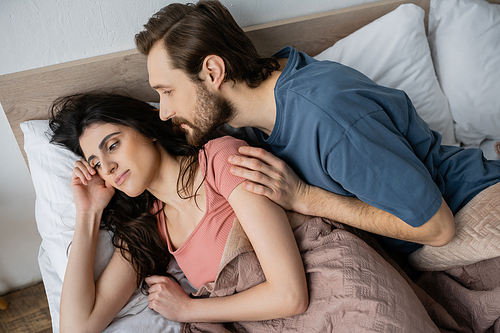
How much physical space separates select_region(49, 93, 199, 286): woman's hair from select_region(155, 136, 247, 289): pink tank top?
94 millimetres

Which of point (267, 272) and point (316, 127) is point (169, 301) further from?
point (316, 127)

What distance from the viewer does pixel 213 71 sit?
1.11m

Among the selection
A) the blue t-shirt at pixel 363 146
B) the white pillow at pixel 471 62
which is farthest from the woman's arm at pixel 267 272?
the white pillow at pixel 471 62

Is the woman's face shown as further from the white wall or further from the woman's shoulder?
the white wall

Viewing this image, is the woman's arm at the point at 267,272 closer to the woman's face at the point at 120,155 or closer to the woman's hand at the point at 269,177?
the woman's hand at the point at 269,177

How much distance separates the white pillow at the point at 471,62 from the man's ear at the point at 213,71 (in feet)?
3.72

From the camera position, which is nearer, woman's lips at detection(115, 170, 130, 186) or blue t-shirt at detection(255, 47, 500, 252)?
blue t-shirt at detection(255, 47, 500, 252)

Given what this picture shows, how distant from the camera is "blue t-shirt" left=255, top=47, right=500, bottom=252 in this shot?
36.6 inches

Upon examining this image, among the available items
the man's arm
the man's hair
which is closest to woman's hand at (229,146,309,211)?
the man's arm

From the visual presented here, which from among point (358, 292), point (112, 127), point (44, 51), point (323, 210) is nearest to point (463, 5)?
point (323, 210)

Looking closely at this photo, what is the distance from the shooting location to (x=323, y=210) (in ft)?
3.70

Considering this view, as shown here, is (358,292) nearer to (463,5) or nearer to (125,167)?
(125,167)

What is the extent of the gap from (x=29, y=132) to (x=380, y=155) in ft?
4.28

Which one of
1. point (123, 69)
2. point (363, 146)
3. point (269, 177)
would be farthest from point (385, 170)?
point (123, 69)
